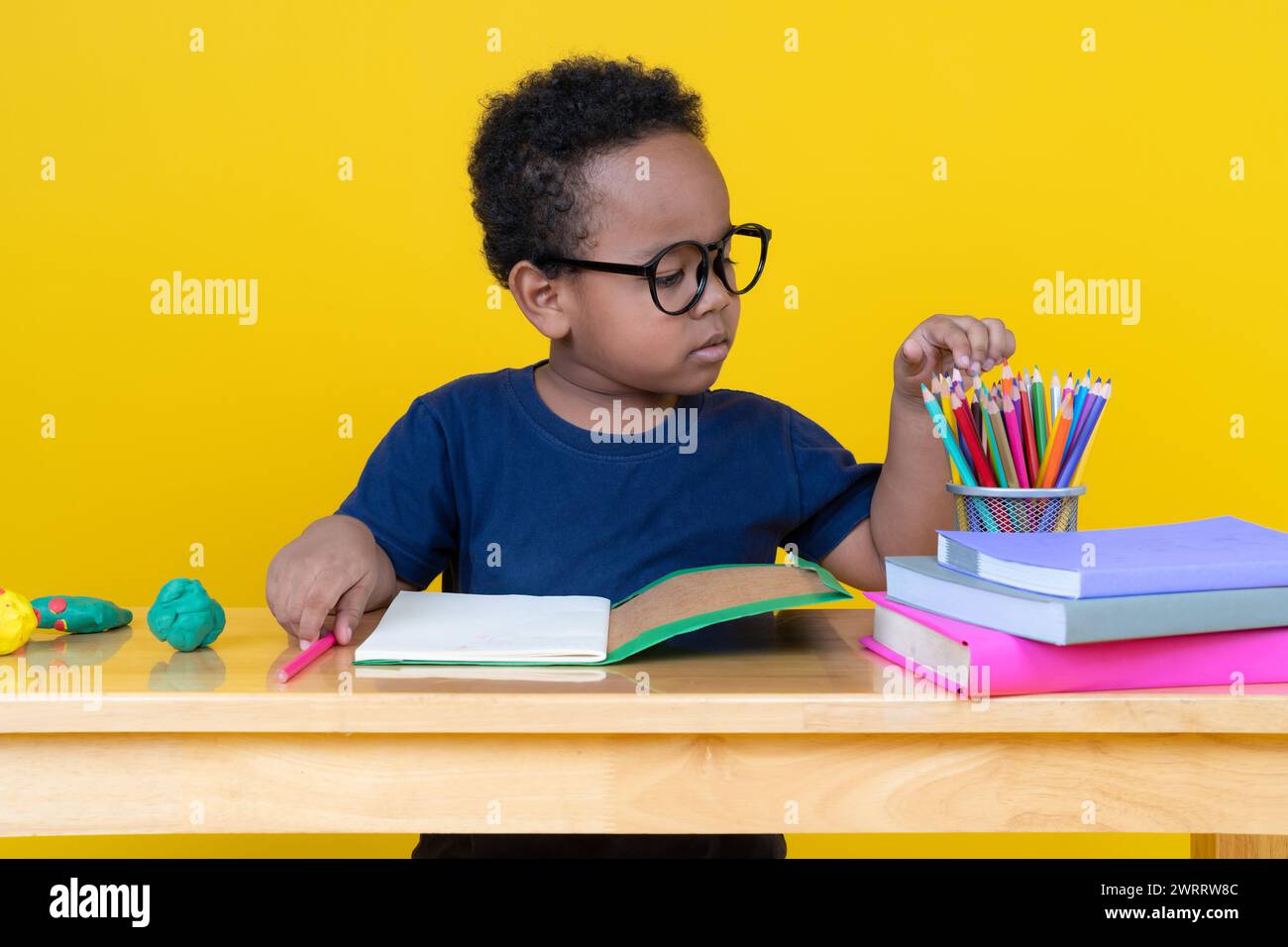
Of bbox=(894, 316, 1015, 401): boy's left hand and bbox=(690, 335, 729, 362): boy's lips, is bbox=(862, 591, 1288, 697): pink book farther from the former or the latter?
bbox=(690, 335, 729, 362): boy's lips

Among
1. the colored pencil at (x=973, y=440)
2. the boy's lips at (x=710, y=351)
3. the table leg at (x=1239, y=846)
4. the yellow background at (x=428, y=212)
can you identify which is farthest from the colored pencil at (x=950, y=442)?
the yellow background at (x=428, y=212)

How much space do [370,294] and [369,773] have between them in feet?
4.57

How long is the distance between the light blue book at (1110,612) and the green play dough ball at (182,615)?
1.61 feet

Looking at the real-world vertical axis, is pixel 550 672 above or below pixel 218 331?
below

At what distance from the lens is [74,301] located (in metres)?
2.05

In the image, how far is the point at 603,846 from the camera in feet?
3.91

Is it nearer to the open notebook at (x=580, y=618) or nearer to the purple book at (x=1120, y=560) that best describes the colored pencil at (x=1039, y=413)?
the purple book at (x=1120, y=560)

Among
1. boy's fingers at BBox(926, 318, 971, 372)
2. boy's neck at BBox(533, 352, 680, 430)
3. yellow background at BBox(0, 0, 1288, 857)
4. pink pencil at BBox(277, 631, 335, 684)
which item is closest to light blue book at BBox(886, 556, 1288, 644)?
boy's fingers at BBox(926, 318, 971, 372)

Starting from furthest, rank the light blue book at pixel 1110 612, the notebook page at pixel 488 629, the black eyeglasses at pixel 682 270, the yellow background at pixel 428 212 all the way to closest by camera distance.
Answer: the yellow background at pixel 428 212
the black eyeglasses at pixel 682 270
the notebook page at pixel 488 629
the light blue book at pixel 1110 612

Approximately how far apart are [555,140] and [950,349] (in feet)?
1.40

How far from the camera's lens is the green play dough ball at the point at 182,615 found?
0.90 meters

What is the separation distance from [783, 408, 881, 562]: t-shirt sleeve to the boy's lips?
0.60 feet
